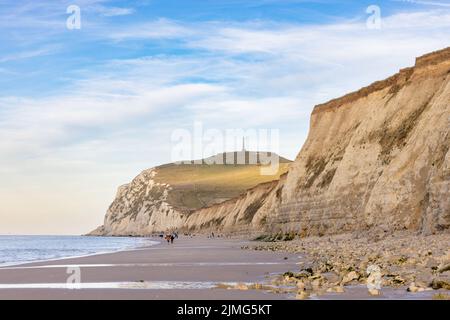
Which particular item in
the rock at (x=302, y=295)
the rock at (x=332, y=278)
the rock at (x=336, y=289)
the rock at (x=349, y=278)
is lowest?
the rock at (x=332, y=278)

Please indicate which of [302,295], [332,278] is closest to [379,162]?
[332,278]

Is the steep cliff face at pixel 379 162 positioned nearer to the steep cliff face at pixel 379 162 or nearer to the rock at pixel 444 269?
the steep cliff face at pixel 379 162

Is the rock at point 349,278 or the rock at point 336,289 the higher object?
the rock at point 336,289

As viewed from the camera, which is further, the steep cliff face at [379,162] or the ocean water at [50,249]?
the ocean water at [50,249]

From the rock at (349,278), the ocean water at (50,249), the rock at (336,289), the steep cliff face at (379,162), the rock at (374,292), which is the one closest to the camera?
the rock at (374,292)

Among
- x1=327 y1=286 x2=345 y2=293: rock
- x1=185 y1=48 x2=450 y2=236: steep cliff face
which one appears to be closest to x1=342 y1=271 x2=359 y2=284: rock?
x1=327 y1=286 x2=345 y2=293: rock

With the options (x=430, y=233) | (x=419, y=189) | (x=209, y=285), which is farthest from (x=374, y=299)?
(x=419, y=189)

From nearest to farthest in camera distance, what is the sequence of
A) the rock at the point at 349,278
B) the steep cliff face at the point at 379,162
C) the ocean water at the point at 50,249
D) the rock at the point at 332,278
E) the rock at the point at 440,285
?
1. the rock at the point at 440,285
2. the rock at the point at 349,278
3. the rock at the point at 332,278
4. the steep cliff face at the point at 379,162
5. the ocean water at the point at 50,249

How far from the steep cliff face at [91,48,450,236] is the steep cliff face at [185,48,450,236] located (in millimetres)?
49

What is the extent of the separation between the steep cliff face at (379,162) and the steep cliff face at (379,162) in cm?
5

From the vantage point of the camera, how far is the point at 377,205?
3188 centimetres

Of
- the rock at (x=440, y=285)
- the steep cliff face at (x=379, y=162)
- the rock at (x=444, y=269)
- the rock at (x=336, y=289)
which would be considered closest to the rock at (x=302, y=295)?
the rock at (x=336, y=289)

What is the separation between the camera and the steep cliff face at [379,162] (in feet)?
93.2

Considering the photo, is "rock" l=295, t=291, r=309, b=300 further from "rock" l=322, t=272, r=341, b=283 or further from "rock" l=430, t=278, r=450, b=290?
"rock" l=322, t=272, r=341, b=283
